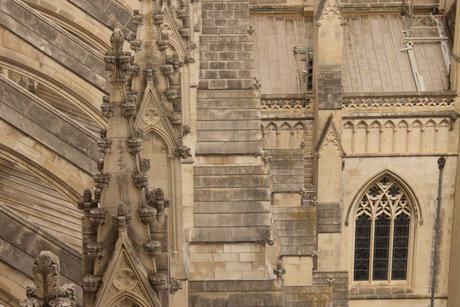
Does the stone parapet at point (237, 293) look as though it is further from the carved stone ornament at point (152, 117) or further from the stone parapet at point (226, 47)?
the stone parapet at point (226, 47)

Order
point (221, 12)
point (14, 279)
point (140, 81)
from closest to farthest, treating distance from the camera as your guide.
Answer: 1. point (14, 279)
2. point (140, 81)
3. point (221, 12)

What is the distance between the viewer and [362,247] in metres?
21.0

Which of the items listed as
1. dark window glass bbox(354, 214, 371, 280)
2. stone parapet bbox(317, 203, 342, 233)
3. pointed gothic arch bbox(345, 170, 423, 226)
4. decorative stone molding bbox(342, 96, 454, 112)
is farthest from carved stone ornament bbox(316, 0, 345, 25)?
dark window glass bbox(354, 214, 371, 280)

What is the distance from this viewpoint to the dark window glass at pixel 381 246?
2095 centimetres

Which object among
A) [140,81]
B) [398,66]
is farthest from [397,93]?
[140,81]

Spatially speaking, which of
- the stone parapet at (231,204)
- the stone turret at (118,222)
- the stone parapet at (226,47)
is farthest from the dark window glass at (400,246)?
the stone turret at (118,222)

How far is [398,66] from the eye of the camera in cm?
2172

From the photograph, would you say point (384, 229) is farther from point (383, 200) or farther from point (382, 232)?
point (383, 200)

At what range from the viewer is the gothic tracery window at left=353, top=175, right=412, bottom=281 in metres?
20.8

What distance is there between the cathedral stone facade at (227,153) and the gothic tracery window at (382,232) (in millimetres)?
43

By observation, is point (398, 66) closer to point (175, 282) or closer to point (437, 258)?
point (437, 258)

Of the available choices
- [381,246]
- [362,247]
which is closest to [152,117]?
[362,247]

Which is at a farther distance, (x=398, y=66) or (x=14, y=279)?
(x=398, y=66)

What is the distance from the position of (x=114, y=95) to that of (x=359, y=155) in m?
15.5
